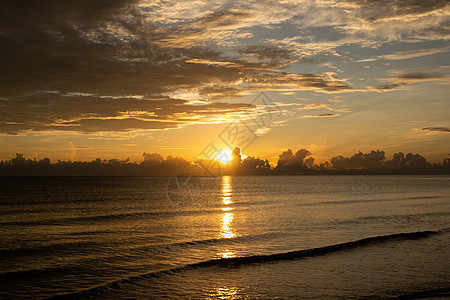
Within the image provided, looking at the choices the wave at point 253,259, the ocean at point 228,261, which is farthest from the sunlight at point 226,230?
the wave at point 253,259

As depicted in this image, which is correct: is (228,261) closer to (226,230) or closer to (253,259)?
(253,259)

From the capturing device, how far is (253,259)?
23.4m

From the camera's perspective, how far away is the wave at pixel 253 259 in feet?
56.9

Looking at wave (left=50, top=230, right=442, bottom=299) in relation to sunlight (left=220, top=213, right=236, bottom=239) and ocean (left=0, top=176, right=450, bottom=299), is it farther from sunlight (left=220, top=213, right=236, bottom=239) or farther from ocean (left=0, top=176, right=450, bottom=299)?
sunlight (left=220, top=213, right=236, bottom=239)

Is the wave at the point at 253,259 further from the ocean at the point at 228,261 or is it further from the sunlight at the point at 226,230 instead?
the sunlight at the point at 226,230

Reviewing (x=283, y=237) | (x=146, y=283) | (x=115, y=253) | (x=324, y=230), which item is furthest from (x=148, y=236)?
(x=324, y=230)

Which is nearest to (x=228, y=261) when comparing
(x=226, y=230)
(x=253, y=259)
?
(x=253, y=259)

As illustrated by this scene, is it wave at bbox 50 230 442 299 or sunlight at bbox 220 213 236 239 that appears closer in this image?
wave at bbox 50 230 442 299

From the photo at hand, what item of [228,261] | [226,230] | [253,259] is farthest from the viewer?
[226,230]

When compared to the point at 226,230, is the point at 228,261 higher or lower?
higher

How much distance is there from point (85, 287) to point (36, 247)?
42.9 ft

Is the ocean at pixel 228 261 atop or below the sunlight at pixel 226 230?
atop

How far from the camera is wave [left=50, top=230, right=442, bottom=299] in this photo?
1733cm

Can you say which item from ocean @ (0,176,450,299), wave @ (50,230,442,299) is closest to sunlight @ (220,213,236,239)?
ocean @ (0,176,450,299)
